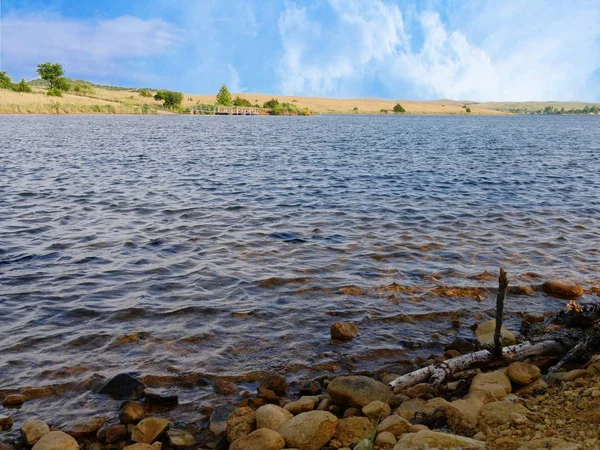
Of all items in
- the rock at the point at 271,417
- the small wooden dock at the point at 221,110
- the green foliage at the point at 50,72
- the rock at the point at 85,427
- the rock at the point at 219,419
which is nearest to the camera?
the rock at the point at 271,417

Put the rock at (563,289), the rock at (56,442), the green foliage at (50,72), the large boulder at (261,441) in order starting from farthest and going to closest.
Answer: the green foliage at (50,72), the rock at (563,289), the rock at (56,442), the large boulder at (261,441)

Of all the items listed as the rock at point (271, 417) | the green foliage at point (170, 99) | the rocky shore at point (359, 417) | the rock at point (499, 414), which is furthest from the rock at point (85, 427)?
the green foliage at point (170, 99)

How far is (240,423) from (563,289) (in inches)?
286

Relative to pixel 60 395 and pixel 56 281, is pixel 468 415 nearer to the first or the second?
pixel 60 395

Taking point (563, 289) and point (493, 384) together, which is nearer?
point (493, 384)

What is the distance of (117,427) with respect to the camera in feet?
18.6

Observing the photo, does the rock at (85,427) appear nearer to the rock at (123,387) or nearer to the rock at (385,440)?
the rock at (123,387)

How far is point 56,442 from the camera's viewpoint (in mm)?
5273

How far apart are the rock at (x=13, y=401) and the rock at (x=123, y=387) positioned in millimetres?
894

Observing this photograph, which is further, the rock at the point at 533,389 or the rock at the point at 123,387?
the rock at the point at 123,387

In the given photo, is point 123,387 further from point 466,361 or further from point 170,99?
point 170,99

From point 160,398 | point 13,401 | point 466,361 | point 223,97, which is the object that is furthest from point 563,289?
point 223,97

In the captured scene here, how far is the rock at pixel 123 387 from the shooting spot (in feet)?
21.4

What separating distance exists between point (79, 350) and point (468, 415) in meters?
5.47
